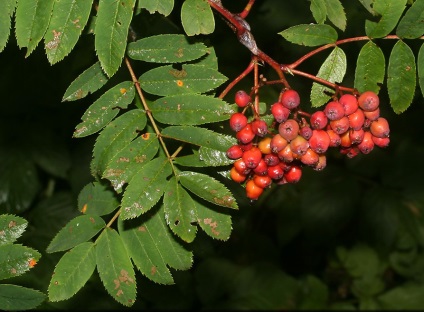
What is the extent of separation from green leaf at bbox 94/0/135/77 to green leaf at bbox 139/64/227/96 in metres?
0.24

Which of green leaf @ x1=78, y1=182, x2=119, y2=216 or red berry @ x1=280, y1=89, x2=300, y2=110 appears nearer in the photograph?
red berry @ x1=280, y1=89, x2=300, y2=110

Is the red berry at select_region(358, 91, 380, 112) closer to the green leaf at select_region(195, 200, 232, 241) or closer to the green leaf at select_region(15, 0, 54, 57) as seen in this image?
A: the green leaf at select_region(195, 200, 232, 241)

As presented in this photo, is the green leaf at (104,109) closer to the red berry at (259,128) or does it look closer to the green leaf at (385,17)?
the red berry at (259,128)

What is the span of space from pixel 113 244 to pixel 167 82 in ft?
1.76

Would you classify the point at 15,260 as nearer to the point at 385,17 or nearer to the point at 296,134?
the point at 296,134

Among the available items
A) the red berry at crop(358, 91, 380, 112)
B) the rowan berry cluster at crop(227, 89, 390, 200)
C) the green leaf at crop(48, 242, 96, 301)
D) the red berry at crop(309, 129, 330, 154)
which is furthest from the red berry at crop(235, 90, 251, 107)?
the green leaf at crop(48, 242, 96, 301)

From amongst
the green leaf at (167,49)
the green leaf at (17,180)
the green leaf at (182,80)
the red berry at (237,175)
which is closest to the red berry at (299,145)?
the red berry at (237,175)

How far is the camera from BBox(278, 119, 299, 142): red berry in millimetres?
1804

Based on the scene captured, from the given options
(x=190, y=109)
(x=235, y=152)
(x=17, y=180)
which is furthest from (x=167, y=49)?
(x=17, y=180)

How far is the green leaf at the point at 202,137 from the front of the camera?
6.40 feet

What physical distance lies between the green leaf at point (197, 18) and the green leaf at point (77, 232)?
26.6 inches

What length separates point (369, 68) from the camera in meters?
2.00

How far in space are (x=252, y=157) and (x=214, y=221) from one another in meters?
0.25

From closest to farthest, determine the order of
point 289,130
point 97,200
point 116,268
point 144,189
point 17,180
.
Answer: point 289,130 < point 144,189 < point 116,268 < point 97,200 < point 17,180
